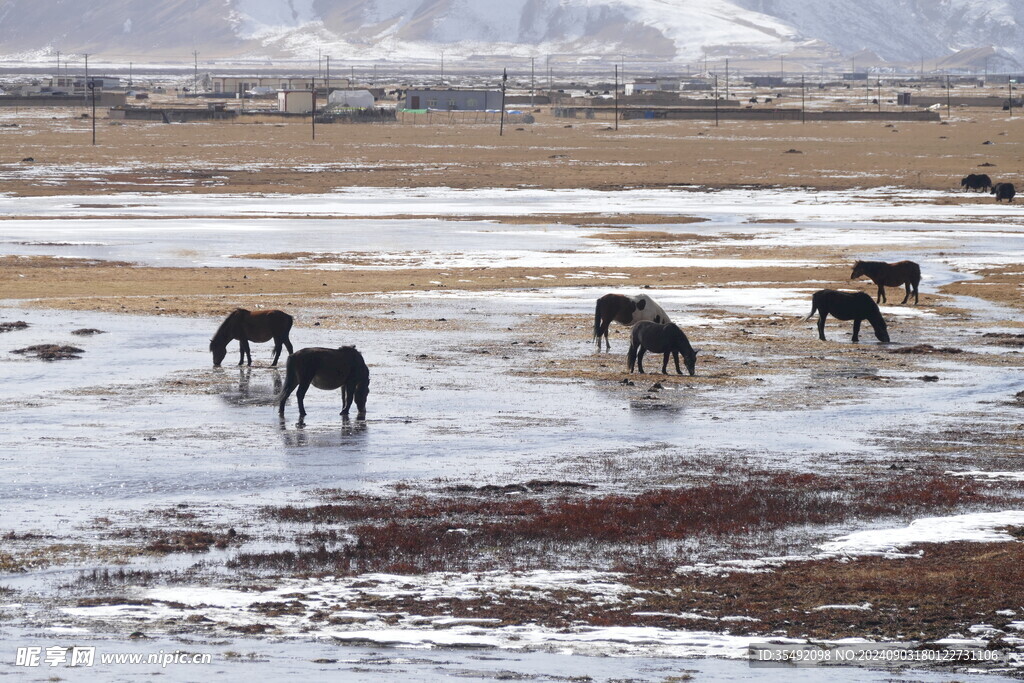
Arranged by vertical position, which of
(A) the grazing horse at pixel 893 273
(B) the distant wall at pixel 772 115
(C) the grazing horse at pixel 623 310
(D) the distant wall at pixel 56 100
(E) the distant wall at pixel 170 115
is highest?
(B) the distant wall at pixel 772 115

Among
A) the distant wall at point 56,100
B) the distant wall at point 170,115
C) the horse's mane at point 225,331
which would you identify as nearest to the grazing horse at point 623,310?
the horse's mane at point 225,331

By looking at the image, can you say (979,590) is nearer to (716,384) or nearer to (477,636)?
(477,636)

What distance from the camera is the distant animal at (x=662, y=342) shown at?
78.1ft

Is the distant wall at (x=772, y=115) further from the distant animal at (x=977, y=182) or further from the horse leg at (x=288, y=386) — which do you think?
the horse leg at (x=288, y=386)

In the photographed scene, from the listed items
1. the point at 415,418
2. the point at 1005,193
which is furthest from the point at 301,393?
the point at 1005,193

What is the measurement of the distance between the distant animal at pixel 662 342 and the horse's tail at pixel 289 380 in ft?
18.9

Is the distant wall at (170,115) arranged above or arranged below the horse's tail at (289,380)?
above

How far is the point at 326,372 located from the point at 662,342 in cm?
580

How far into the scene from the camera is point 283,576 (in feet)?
44.8

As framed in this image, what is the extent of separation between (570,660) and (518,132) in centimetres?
11138

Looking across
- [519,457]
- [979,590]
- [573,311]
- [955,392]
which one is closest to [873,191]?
[573,311]

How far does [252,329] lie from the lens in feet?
78.8

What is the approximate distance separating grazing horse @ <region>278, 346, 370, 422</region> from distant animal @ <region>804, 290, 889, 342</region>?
9.74 meters

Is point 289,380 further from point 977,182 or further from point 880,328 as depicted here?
point 977,182
